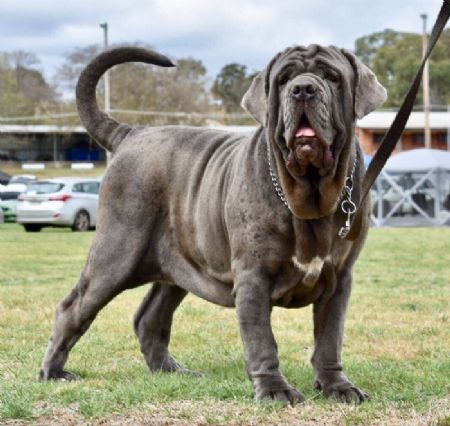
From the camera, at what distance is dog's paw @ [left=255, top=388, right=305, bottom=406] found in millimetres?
5113

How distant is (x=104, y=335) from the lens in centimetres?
860

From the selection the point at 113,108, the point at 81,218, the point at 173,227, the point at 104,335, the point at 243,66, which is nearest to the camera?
the point at 173,227

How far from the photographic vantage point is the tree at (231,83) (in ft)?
294

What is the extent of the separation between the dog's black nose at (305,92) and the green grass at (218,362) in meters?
1.56

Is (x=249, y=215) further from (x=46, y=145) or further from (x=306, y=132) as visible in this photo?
(x=46, y=145)

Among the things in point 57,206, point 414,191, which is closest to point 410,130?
point 414,191

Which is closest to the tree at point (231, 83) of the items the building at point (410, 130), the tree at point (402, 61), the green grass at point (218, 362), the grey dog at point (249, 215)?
the tree at point (402, 61)

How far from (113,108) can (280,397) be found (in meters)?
65.2

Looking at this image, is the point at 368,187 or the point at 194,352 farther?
the point at 194,352

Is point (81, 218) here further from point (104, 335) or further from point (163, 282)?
point (163, 282)

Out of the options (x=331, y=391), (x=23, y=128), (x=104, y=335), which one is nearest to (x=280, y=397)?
(x=331, y=391)

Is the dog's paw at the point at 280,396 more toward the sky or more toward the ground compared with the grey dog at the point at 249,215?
more toward the ground

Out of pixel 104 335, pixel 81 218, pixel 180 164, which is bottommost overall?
pixel 81 218

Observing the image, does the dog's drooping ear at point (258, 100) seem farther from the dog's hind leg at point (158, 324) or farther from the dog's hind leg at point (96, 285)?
the dog's hind leg at point (158, 324)
